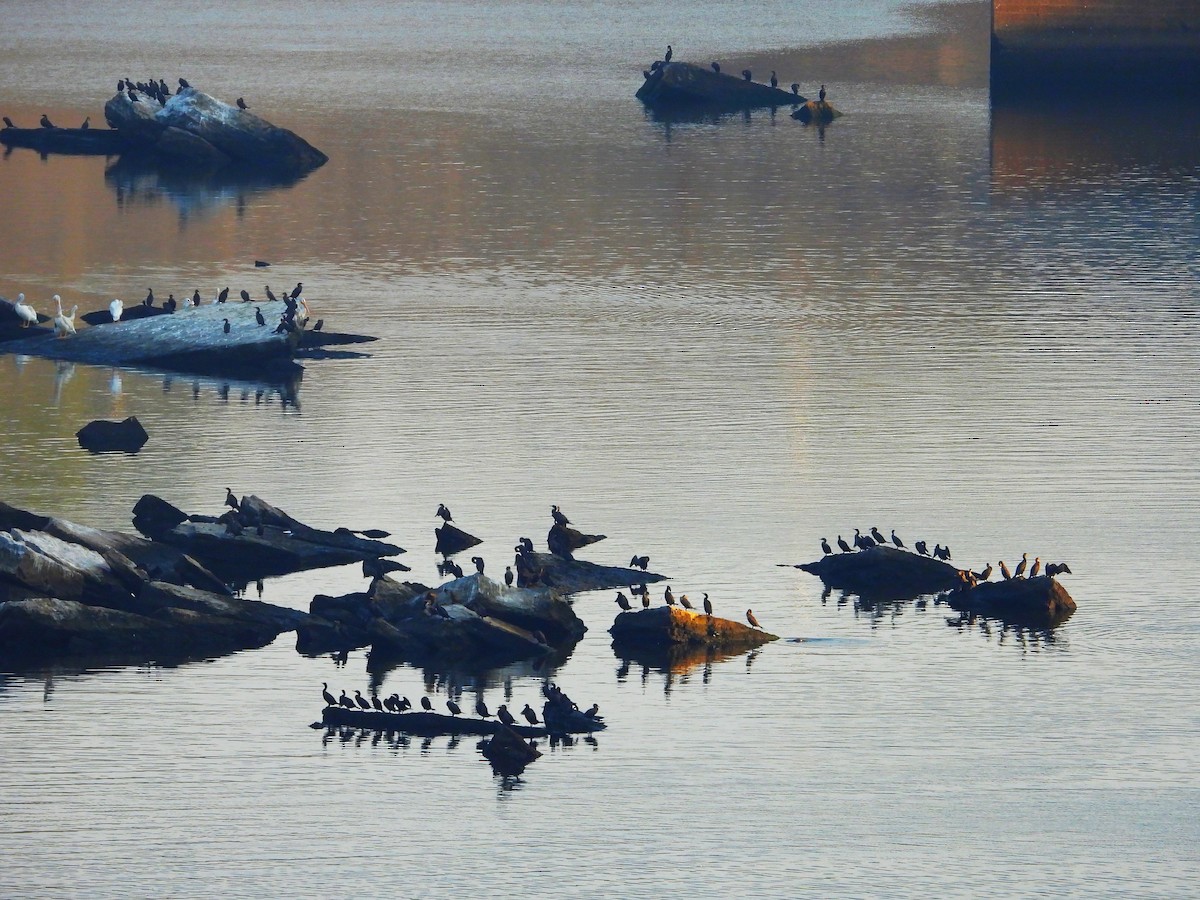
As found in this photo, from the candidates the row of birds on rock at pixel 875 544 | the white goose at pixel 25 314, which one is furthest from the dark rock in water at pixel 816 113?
the row of birds on rock at pixel 875 544

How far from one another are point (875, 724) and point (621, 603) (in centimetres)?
544

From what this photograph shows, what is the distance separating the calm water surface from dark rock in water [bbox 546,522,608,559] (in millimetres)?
456

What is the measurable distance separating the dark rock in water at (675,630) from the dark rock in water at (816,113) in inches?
3679

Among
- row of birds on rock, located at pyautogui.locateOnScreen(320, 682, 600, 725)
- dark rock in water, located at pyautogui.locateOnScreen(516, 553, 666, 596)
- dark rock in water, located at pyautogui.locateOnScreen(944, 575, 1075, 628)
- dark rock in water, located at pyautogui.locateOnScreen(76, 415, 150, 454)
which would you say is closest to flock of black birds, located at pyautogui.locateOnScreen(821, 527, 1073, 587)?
dark rock in water, located at pyautogui.locateOnScreen(944, 575, 1075, 628)

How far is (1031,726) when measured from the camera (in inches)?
1490

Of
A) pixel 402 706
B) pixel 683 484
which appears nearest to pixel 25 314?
pixel 683 484

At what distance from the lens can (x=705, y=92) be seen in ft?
459

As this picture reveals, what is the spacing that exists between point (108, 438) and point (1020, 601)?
74.6 ft

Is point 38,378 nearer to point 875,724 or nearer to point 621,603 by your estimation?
point 621,603

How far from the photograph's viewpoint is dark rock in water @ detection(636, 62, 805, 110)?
456ft

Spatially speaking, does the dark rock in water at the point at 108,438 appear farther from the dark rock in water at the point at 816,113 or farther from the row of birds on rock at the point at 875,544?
the dark rock in water at the point at 816,113

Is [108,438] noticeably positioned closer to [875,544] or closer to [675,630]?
[875,544]

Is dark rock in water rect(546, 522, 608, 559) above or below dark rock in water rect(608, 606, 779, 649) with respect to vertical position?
above

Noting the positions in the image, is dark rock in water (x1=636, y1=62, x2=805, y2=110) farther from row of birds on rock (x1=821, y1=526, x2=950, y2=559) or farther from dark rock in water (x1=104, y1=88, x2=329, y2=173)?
row of birds on rock (x1=821, y1=526, x2=950, y2=559)
